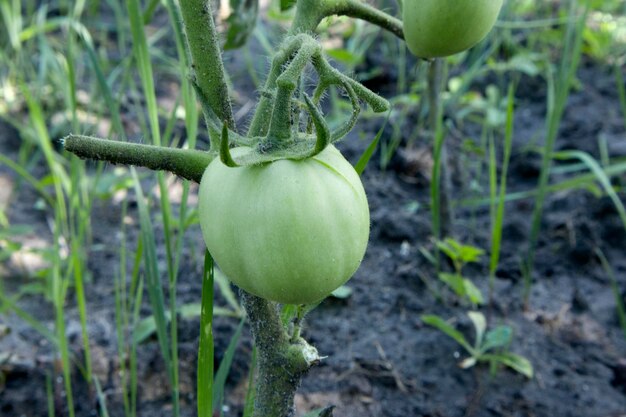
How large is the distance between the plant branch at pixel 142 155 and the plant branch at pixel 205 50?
0.05 m

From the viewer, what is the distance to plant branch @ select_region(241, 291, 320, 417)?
29.8 inches

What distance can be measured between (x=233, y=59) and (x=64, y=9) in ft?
2.35

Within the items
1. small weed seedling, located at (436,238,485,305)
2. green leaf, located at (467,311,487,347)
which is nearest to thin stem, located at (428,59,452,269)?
small weed seedling, located at (436,238,485,305)

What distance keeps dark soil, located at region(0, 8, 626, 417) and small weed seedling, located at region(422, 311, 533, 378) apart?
0.03 m

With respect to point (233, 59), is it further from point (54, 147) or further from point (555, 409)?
point (555, 409)

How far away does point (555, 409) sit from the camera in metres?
1.29

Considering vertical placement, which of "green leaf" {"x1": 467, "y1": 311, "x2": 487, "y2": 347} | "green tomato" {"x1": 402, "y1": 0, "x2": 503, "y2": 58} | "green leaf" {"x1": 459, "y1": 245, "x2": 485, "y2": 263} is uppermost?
"green tomato" {"x1": 402, "y1": 0, "x2": 503, "y2": 58}

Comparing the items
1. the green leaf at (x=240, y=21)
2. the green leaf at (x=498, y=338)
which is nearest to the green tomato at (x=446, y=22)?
the green leaf at (x=240, y=21)

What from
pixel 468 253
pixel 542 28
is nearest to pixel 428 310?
pixel 468 253

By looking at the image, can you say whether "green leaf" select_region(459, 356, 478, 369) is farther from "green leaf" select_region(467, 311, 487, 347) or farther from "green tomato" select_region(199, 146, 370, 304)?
"green tomato" select_region(199, 146, 370, 304)

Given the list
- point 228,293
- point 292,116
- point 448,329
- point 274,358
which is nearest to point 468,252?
point 448,329

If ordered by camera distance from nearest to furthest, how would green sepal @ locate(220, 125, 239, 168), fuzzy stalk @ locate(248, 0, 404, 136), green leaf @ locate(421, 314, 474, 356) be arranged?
green sepal @ locate(220, 125, 239, 168)
fuzzy stalk @ locate(248, 0, 404, 136)
green leaf @ locate(421, 314, 474, 356)

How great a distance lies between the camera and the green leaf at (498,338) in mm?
1324

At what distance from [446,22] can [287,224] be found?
300mm
